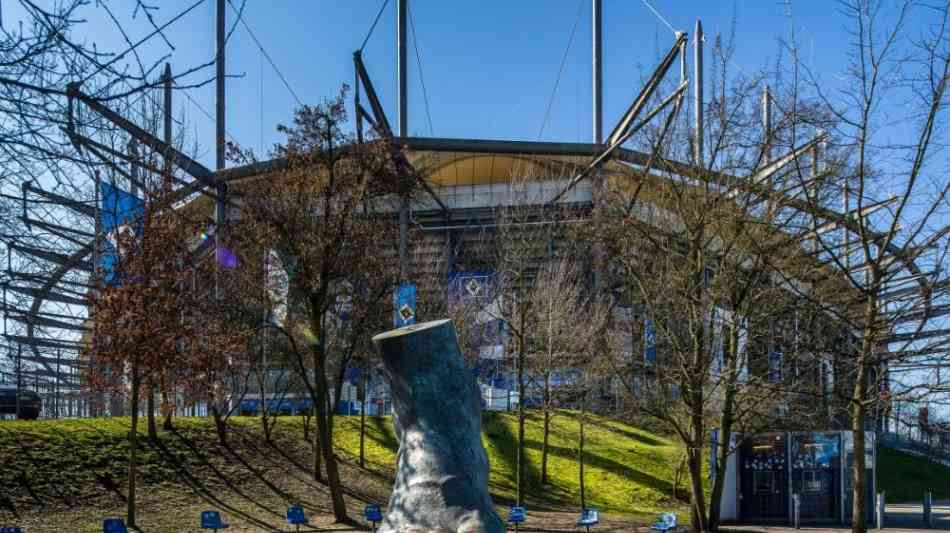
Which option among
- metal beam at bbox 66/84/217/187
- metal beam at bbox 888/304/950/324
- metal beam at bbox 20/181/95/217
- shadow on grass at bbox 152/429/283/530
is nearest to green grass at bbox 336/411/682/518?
shadow on grass at bbox 152/429/283/530

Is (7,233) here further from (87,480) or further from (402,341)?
(87,480)

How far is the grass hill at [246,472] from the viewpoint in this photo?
1781 cm

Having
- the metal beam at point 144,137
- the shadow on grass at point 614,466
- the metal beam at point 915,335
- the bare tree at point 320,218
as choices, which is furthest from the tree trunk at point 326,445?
the metal beam at point 915,335

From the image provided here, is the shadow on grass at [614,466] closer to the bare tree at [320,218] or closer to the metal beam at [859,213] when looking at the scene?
the bare tree at [320,218]

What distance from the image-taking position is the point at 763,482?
20.9 metres

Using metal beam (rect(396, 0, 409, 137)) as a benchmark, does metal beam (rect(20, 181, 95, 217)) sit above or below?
below

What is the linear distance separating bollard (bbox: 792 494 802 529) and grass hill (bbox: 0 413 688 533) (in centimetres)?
345

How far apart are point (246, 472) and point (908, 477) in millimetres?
31811

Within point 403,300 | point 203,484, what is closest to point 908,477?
point 403,300

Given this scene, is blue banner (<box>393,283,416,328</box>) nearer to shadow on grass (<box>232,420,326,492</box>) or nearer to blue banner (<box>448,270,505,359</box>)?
shadow on grass (<box>232,420,326,492</box>)

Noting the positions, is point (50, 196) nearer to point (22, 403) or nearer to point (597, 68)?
point (22, 403)

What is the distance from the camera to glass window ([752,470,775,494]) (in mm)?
20797

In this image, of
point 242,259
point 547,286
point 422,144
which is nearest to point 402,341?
point 242,259

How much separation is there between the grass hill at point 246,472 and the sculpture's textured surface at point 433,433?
8.76m
